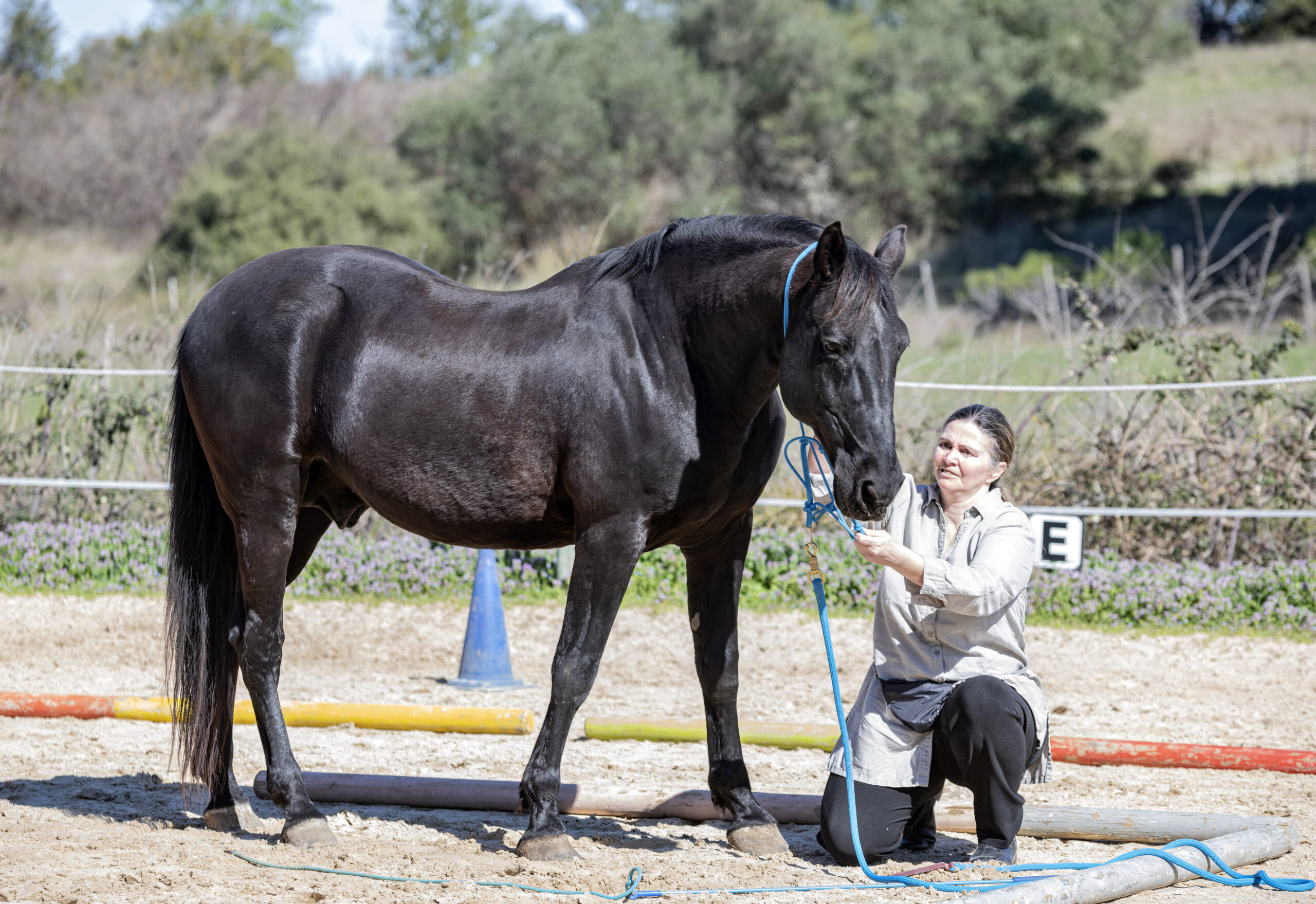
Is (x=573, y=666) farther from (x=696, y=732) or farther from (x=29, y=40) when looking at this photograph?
(x=29, y=40)

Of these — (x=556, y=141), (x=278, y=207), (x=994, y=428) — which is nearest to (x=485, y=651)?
(x=994, y=428)

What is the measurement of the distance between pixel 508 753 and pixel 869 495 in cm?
236

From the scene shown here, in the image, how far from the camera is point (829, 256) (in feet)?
9.34

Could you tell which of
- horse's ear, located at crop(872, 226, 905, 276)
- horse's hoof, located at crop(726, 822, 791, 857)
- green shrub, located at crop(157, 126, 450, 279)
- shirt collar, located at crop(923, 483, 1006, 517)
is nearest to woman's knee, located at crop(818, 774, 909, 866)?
horse's hoof, located at crop(726, 822, 791, 857)

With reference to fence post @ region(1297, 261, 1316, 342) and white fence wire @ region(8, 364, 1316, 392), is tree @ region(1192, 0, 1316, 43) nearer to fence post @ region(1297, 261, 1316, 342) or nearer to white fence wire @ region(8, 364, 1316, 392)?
fence post @ region(1297, 261, 1316, 342)

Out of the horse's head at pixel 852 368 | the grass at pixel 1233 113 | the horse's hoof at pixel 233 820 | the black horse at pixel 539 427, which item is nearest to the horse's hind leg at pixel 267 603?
the black horse at pixel 539 427

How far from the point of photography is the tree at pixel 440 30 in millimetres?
43344

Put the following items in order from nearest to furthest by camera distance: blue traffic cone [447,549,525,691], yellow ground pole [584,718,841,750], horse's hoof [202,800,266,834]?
horse's hoof [202,800,266,834], yellow ground pole [584,718,841,750], blue traffic cone [447,549,525,691]

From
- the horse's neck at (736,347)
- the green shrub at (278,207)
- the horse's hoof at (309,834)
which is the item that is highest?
the green shrub at (278,207)

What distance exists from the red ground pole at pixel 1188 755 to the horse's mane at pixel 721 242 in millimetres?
2017

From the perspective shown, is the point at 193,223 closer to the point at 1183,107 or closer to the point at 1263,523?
the point at 1263,523

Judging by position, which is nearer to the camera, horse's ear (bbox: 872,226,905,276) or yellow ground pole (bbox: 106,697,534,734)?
horse's ear (bbox: 872,226,905,276)

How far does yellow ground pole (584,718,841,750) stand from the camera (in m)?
4.26

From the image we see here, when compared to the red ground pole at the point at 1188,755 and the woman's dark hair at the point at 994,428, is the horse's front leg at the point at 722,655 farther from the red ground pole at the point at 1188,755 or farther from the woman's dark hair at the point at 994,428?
the red ground pole at the point at 1188,755
